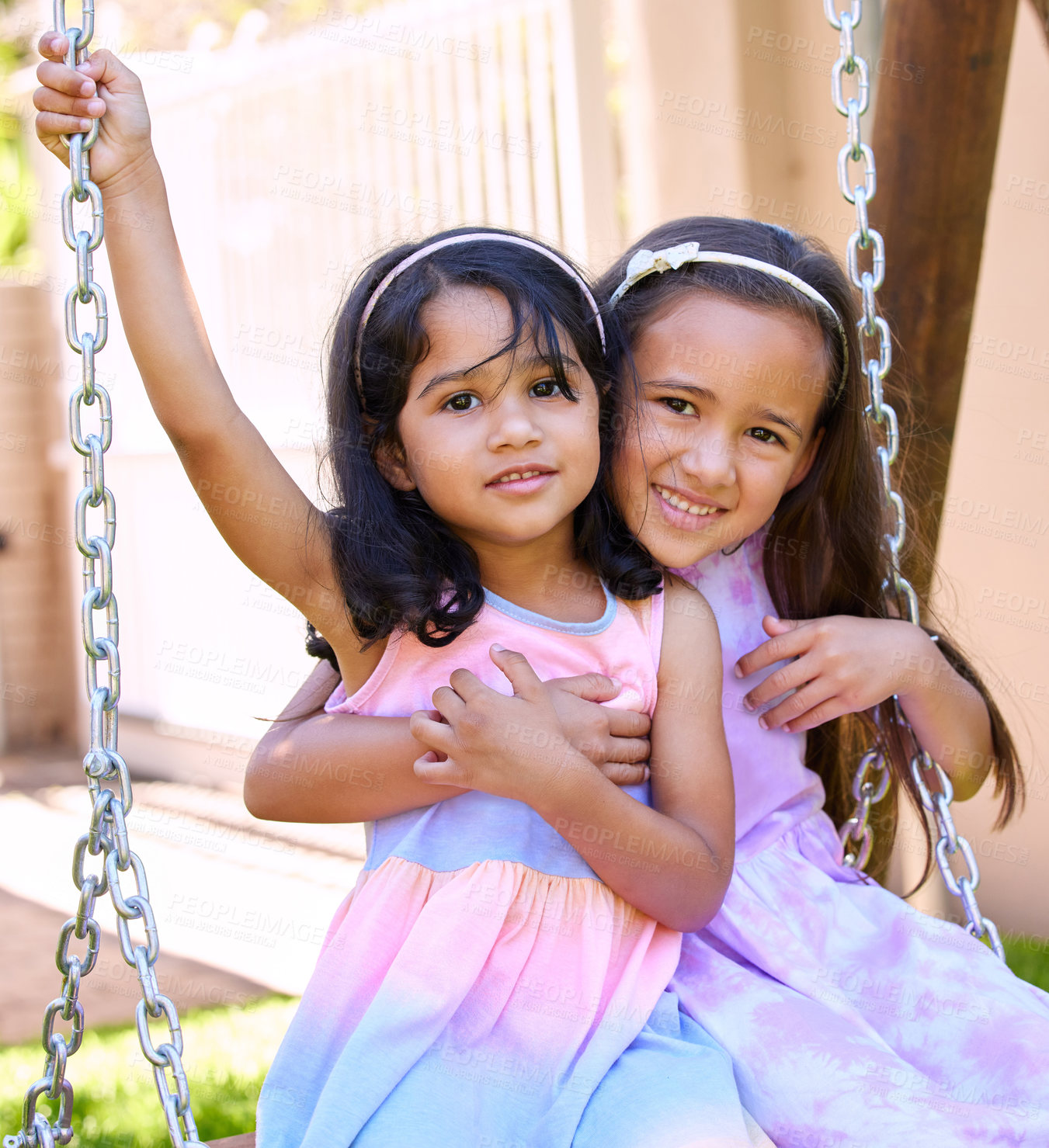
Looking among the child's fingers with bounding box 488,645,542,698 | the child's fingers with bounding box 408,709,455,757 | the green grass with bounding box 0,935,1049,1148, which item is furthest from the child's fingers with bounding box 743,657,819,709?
the green grass with bounding box 0,935,1049,1148

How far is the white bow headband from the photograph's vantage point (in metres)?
1.73

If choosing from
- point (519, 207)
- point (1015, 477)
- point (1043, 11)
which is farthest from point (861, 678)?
point (519, 207)

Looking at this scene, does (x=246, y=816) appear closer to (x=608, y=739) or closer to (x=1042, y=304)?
(x=1042, y=304)

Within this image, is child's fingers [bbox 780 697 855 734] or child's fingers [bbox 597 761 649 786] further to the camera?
child's fingers [bbox 780 697 855 734]

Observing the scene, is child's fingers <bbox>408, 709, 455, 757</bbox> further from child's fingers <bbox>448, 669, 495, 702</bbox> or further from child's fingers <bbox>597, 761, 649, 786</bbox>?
child's fingers <bbox>597, 761, 649, 786</bbox>

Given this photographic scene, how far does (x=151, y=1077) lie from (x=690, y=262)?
2.45 m

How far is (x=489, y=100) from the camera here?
491 cm

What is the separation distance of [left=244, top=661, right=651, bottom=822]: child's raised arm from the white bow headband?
595 millimetres

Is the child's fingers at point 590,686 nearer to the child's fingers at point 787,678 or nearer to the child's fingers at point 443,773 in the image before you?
the child's fingers at point 443,773

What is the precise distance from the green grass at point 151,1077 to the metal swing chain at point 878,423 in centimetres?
157

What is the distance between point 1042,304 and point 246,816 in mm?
3707

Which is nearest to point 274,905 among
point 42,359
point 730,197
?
point 730,197

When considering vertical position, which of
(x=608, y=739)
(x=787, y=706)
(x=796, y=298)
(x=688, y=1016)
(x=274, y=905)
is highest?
(x=796, y=298)

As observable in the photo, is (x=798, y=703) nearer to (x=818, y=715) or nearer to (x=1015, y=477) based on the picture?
(x=818, y=715)
